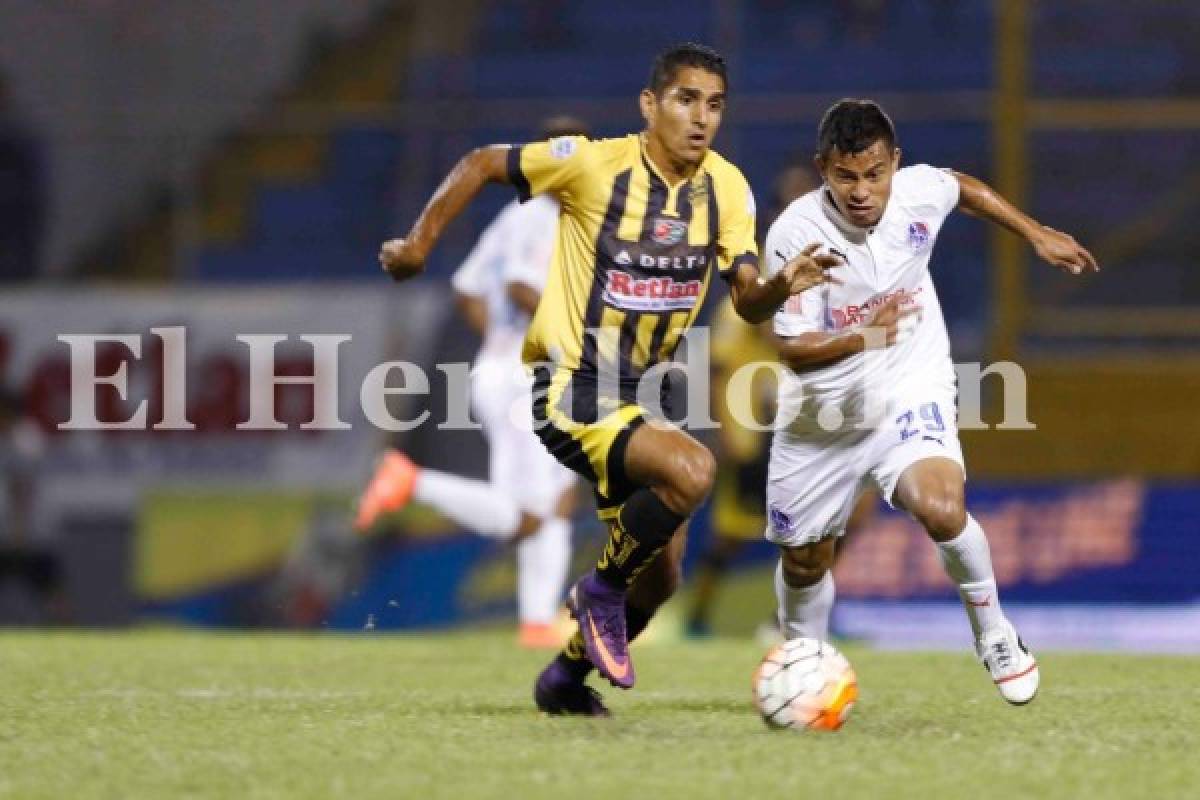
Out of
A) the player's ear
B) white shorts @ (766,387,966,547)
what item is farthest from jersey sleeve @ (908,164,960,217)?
the player's ear

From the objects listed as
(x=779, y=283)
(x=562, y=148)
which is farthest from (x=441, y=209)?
(x=779, y=283)

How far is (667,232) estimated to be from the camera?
638 centimetres

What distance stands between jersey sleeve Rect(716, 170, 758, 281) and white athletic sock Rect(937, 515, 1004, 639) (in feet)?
3.08

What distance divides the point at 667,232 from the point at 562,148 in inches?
14.8

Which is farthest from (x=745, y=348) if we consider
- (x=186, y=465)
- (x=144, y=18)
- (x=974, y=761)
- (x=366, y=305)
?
(x=974, y=761)

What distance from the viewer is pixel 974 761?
534 centimetres

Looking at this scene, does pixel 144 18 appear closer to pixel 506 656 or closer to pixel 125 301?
pixel 125 301

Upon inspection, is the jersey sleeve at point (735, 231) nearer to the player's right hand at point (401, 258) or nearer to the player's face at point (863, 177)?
the player's face at point (863, 177)

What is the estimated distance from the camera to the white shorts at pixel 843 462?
262 inches

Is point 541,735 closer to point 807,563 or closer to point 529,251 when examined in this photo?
point 807,563

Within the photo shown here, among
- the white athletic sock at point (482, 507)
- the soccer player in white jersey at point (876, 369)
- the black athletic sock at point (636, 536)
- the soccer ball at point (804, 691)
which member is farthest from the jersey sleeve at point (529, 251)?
the soccer ball at point (804, 691)

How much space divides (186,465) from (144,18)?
11.9 ft

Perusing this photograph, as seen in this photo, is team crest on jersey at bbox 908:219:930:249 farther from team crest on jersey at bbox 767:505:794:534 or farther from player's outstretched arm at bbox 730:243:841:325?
team crest on jersey at bbox 767:505:794:534

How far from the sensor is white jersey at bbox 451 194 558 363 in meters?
10.1
